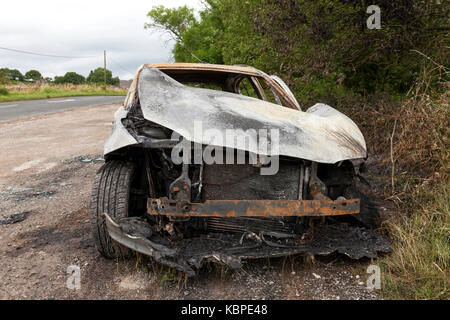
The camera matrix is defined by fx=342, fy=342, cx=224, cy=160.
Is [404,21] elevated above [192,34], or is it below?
below

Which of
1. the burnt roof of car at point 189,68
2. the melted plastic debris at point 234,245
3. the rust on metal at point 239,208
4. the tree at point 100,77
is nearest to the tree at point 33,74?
the tree at point 100,77

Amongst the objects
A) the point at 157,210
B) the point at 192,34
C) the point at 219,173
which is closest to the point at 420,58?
the point at 219,173

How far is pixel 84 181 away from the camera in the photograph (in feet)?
14.7

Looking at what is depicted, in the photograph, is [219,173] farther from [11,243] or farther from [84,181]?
[84,181]

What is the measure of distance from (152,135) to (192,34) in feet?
66.1

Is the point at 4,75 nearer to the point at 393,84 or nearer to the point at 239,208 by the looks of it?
the point at 393,84

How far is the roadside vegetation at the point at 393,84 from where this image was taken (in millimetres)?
2385

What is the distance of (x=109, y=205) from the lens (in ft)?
7.98

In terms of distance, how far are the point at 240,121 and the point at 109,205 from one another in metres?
1.10

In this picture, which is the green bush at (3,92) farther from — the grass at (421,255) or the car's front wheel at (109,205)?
the grass at (421,255)

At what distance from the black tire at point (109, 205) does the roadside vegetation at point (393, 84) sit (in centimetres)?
181

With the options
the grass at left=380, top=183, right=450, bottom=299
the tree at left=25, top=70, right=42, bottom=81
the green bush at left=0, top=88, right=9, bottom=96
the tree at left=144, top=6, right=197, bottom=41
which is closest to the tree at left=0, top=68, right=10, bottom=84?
the green bush at left=0, top=88, right=9, bottom=96

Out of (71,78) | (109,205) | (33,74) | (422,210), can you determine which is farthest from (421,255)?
(33,74)

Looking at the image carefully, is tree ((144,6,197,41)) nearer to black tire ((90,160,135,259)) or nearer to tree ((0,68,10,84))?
tree ((0,68,10,84))
